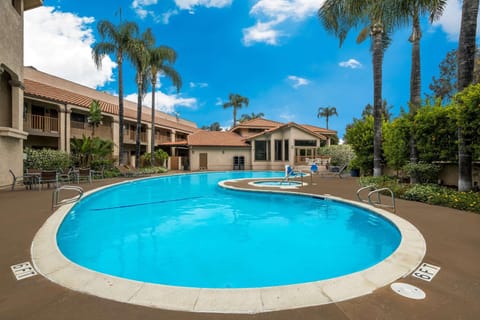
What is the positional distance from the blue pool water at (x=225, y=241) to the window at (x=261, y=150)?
64.3 feet

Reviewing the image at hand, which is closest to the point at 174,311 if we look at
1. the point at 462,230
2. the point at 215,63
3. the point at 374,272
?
the point at 374,272

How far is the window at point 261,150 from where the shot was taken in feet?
96.8

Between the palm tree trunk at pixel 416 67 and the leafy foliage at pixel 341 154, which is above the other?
the palm tree trunk at pixel 416 67

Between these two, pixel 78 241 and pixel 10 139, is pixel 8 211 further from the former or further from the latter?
pixel 10 139

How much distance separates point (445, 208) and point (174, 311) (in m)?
8.61

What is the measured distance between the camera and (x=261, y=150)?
29.6 meters

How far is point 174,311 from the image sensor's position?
7.94 feet

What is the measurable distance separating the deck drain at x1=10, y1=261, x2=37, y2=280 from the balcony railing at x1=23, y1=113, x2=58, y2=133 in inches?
751

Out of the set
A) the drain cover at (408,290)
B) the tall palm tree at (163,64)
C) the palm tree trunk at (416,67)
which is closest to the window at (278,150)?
the tall palm tree at (163,64)

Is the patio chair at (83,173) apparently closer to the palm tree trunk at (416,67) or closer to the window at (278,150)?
the palm tree trunk at (416,67)

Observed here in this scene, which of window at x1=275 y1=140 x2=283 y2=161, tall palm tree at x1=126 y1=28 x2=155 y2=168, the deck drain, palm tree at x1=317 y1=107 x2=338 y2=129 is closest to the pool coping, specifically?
the deck drain

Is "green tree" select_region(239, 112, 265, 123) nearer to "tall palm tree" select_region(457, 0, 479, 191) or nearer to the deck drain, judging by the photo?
"tall palm tree" select_region(457, 0, 479, 191)

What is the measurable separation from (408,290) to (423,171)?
9261 mm

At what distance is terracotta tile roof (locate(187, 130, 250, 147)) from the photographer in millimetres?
29047
